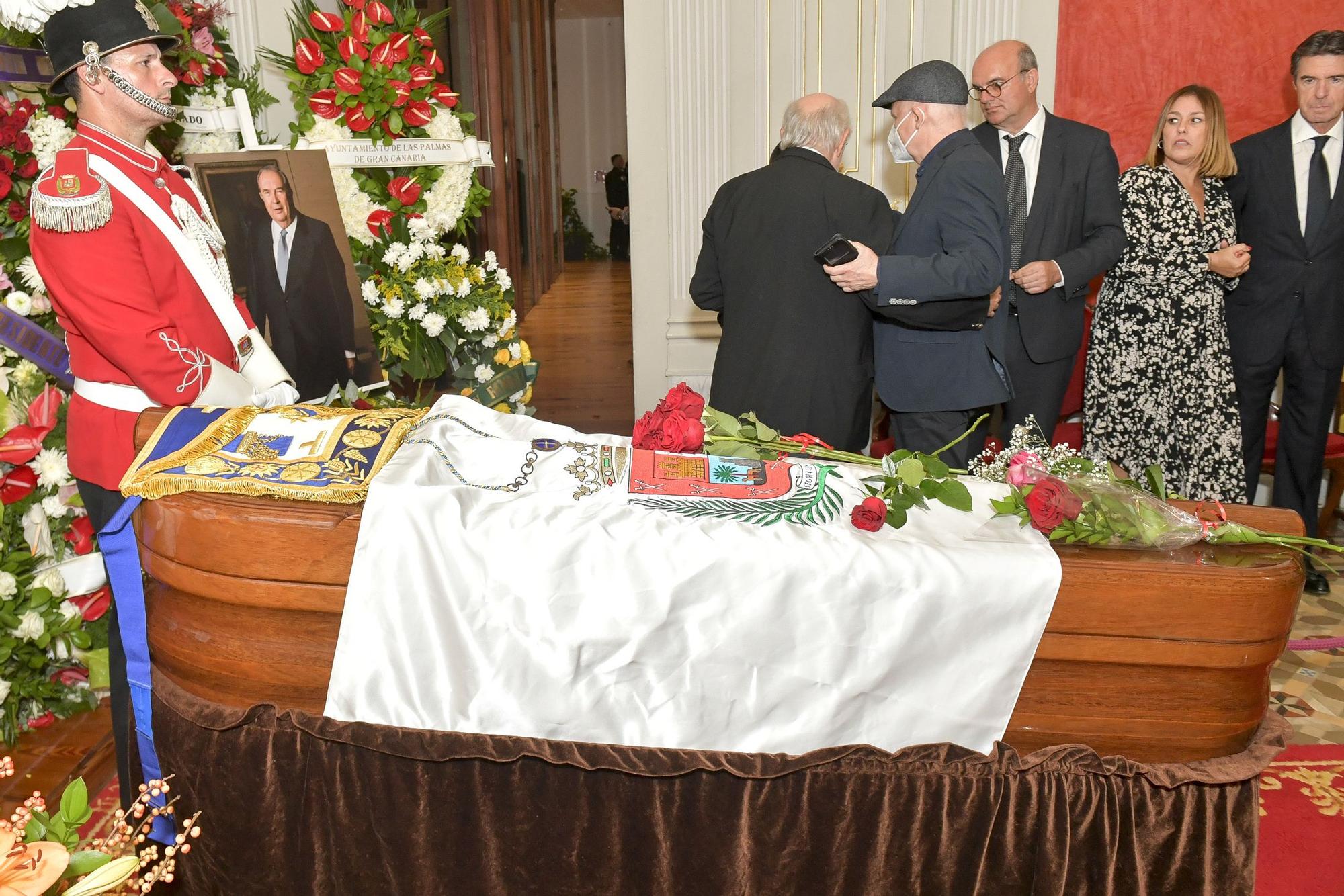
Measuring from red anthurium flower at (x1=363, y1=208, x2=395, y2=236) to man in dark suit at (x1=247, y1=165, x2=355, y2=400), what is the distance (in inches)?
10.9

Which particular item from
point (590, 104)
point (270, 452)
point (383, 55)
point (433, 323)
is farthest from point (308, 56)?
point (590, 104)

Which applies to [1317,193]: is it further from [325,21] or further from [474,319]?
[325,21]

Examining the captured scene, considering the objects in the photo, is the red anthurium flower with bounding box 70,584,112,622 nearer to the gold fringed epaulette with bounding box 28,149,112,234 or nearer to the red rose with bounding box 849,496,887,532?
the gold fringed epaulette with bounding box 28,149,112,234

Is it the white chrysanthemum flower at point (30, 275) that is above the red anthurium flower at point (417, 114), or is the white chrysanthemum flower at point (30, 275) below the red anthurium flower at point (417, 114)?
below

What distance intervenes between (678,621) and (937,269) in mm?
1434

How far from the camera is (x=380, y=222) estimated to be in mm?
3229

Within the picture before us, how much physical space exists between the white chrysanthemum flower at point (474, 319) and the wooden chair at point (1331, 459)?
2675mm

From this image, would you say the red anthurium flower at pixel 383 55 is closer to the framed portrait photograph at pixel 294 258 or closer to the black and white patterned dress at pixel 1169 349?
the framed portrait photograph at pixel 294 258

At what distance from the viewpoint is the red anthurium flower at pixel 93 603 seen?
2807 millimetres

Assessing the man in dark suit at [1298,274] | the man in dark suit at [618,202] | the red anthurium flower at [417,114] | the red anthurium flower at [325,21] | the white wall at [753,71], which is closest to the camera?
the red anthurium flower at [325,21]

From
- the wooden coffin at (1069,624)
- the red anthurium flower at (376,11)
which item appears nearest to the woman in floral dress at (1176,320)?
the wooden coffin at (1069,624)

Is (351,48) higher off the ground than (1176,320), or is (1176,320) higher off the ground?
(351,48)

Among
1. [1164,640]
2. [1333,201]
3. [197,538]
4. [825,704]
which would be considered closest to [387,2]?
[197,538]

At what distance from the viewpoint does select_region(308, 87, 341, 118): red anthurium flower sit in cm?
306
